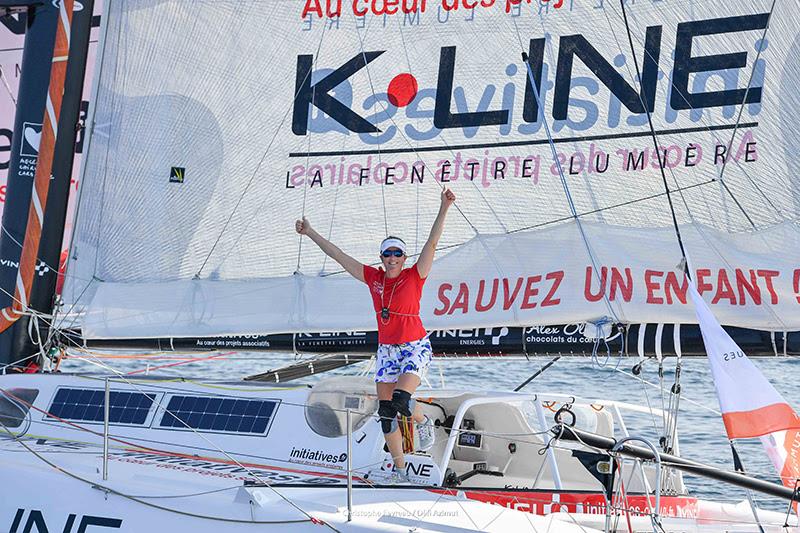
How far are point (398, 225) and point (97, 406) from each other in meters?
2.06

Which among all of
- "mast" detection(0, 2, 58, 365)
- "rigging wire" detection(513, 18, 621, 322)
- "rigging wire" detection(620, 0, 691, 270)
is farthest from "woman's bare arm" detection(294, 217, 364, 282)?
"mast" detection(0, 2, 58, 365)

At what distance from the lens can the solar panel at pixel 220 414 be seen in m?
7.46

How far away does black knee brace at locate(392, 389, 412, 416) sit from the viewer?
21.9 ft

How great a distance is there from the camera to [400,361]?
680cm

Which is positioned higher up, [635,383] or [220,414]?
[635,383]

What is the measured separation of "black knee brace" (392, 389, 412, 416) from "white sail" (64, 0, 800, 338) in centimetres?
114

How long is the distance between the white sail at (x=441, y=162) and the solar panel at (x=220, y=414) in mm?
706

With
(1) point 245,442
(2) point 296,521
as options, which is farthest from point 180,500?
(1) point 245,442

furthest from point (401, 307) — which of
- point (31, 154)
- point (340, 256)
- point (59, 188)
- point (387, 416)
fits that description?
point (31, 154)

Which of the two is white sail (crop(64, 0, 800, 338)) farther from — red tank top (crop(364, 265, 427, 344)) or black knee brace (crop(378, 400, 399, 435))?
black knee brace (crop(378, 400, 399, 435))

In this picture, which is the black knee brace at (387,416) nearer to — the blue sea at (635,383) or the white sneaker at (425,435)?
the white sneaker at (425,435)

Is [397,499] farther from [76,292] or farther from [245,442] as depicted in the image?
[76,292]

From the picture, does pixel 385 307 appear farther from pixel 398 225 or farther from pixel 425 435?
pixel 398 225

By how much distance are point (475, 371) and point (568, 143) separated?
11.0 m
